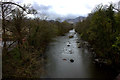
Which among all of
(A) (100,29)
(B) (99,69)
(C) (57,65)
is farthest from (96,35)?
(C) (57,65)

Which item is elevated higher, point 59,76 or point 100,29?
point 100,29

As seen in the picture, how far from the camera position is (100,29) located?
11.1m

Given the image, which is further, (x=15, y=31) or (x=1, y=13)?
(x=15, y=31)

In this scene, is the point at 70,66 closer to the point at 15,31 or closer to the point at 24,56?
the point at 24,56

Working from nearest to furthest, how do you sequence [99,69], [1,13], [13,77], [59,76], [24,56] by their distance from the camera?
[1,13]
[13,77]
[24,56]
[59,76]
[99,69]

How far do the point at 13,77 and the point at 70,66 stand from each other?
5820mm

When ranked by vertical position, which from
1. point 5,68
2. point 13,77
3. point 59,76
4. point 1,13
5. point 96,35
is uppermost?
point 1,13

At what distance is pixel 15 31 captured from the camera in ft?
23.7

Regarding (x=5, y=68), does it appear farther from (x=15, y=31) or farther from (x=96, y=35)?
(x=96, y=35)

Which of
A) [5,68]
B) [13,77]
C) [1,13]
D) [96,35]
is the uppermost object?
[1,13]

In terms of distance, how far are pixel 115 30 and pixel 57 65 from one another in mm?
6799

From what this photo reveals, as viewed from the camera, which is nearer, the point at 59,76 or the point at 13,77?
the point at 13,77

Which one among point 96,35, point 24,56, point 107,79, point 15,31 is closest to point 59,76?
point 24,56

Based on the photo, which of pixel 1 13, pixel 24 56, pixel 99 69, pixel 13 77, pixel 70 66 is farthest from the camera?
pixel 70 66
